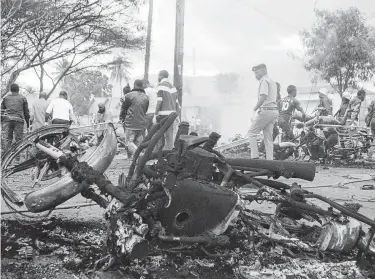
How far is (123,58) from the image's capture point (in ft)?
50.0

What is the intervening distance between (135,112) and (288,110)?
4.28 m

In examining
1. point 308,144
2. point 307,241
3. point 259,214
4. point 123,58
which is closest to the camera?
point 307,241

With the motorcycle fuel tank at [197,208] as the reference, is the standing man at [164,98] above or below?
above

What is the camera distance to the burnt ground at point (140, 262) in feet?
9.51

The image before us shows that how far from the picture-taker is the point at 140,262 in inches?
118

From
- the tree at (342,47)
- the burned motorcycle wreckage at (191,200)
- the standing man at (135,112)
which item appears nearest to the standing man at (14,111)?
the standing man at (135,112)

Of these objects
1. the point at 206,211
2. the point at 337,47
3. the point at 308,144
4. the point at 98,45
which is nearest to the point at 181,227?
the point at 206,211

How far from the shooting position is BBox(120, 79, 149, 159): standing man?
9.52 metres

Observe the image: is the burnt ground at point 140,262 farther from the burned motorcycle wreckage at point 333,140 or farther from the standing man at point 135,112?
the burned motorcycle wreckage at point 333,140

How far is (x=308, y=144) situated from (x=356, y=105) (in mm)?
1795

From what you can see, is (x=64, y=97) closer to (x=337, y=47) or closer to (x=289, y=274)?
(x=289, y=274)

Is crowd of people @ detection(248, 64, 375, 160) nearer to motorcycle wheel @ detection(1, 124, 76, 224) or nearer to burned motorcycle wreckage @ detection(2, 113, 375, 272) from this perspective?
motorcycle wheel @ detection(1, 124, 76, 224)

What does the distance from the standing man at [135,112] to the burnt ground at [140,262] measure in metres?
5.54

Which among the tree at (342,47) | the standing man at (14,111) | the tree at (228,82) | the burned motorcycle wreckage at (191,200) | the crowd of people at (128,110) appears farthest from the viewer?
the tree at (228,82)
